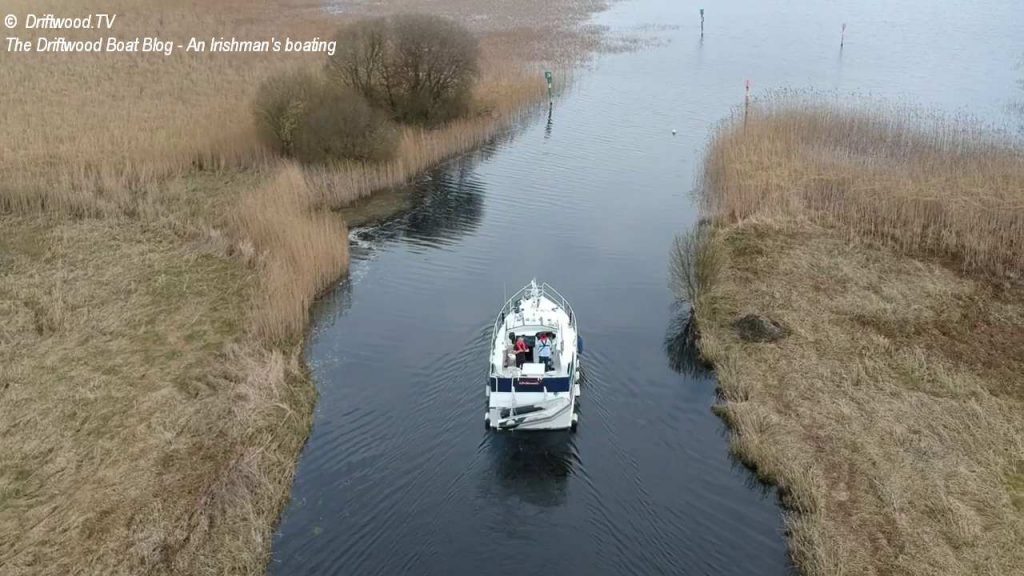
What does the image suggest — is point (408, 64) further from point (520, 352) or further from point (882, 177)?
point (520, 352)

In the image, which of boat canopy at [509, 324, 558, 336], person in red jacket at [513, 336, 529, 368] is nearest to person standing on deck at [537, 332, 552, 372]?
person in red jacket at [513, 336, 529, 368]

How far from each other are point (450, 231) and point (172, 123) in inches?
660

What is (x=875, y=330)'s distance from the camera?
79.9ft

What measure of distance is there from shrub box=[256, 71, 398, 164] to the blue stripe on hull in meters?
21.0

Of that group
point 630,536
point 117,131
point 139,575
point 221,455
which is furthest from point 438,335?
point 117,131

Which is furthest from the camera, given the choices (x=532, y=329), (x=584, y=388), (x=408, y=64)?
(x=408, y=64)

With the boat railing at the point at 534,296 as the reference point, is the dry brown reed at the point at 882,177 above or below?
above

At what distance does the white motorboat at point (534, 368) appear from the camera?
66.0ft

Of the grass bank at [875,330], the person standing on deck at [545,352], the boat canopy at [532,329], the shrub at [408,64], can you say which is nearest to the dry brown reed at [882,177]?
the grass bank at [875,330]

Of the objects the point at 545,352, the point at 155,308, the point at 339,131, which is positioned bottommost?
the point at 545,352

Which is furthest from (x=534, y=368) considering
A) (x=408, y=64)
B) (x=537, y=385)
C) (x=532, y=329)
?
(x=408, y=64)

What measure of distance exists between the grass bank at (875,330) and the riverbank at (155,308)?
40.6 ft

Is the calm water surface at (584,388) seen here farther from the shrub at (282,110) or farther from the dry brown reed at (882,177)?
the shrub at (282,110)

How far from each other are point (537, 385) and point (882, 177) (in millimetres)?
20980
